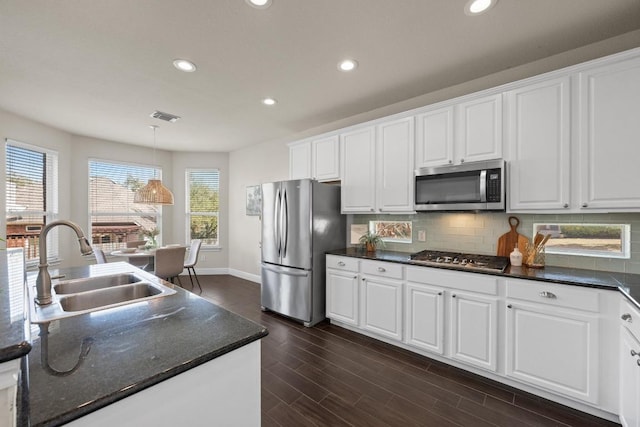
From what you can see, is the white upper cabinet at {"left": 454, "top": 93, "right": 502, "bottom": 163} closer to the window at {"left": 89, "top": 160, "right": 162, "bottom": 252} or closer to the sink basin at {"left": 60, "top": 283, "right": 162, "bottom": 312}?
the sink basin at {"left": 60, "top": 283, "right": 162, "bottom": 312}

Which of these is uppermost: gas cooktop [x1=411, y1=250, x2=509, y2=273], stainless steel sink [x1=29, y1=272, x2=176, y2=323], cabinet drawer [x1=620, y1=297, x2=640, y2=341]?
gas cooktop [x1=411, y1=250, x2=509, y2=273]

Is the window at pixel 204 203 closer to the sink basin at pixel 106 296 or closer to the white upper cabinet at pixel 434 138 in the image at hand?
the sink basin at pixel 106 296

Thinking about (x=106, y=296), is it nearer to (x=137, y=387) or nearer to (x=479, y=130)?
(x=137, y=387)

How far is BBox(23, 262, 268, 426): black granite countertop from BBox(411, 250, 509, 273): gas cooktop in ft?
6.22

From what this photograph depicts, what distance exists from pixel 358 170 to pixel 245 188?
9.63ft

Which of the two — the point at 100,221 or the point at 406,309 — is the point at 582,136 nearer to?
the point at 406,309

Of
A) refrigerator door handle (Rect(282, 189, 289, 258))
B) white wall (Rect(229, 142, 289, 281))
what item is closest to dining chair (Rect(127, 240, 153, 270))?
white wall (Rect(229, 142, 289, 281))

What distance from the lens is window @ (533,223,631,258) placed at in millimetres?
2072

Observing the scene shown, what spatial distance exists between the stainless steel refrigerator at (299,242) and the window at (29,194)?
329cm

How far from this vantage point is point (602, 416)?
1.79 metres

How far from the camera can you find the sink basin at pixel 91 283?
177 cm

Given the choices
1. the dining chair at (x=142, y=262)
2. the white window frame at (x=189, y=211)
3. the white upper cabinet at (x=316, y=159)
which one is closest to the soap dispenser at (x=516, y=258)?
the white upper cabinet at (x=316, y=159)

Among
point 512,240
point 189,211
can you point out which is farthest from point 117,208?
point 512,240

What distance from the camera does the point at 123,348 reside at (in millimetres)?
933
